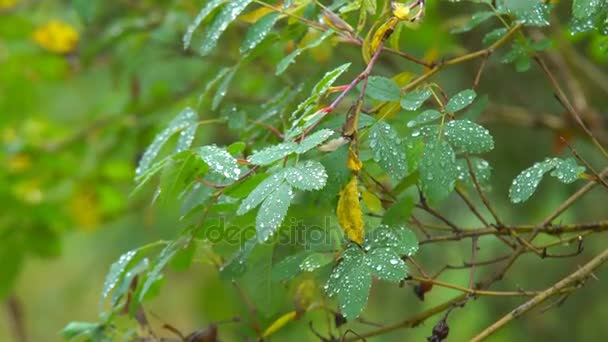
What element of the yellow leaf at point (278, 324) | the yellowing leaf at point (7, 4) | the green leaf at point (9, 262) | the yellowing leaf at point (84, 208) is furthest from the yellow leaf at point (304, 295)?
the yellowing leaf at point (7, 4)

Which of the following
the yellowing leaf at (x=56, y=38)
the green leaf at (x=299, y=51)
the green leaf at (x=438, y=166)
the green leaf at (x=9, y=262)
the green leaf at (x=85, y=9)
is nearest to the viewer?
the green leaf at (x=438, y=166)

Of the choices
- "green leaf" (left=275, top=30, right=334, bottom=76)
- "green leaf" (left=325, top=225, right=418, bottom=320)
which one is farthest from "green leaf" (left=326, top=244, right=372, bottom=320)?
"green leaf" (left=275, top=30, right=334, bottom=76)

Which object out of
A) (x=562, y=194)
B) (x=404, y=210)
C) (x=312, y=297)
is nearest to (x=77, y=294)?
(x=562, y=194)

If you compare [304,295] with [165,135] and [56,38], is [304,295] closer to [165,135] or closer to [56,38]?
[165,135]

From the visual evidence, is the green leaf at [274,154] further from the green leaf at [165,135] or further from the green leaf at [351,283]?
the green leaf at [165,135]

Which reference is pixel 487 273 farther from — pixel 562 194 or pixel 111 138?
pixel 111 138

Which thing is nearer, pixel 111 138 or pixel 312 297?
pixel 312 297

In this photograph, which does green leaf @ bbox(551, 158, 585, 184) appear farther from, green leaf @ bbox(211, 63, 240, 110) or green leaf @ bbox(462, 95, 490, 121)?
green leaf @ bbox(211, 63, 240, 110)
